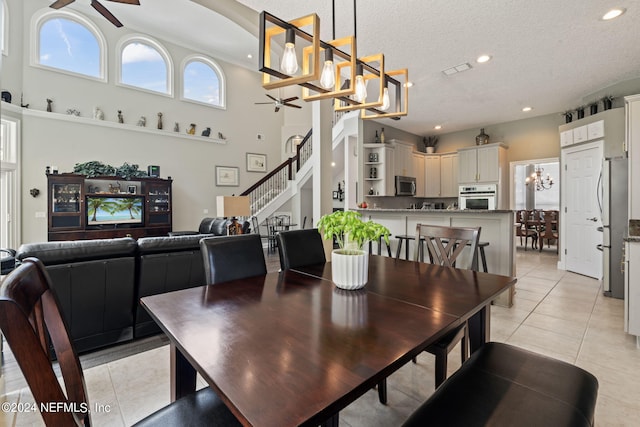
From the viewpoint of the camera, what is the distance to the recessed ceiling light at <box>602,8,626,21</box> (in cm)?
271

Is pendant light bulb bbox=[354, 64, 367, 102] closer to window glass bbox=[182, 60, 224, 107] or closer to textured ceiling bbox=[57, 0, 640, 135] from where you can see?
textured ceiling bbox=[57, 0, 640, 135]

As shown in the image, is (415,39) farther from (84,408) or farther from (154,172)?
(154,172)

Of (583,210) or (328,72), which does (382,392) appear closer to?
(328,72)

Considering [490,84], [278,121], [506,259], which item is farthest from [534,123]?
[278,121]

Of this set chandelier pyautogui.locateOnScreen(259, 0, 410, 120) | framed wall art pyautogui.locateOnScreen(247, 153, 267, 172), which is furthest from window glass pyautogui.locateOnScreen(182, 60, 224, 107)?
chandelier pyautogui.locateOnScreen(259, 0, 410, 120)

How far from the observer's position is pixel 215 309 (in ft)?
4.12

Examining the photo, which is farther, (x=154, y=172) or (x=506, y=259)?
(x=154, y=172)

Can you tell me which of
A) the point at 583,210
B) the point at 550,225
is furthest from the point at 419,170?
the point at 550,225

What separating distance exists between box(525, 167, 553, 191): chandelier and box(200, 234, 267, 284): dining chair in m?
10.3

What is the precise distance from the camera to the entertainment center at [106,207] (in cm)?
573

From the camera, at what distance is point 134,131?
6977 millimetres

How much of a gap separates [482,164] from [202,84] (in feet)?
24.7

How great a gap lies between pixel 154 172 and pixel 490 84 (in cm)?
706

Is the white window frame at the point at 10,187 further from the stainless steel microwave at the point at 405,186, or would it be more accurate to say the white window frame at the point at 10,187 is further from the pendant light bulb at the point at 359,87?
the stainless steel microwave at the point at 405,186
